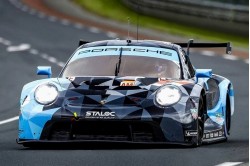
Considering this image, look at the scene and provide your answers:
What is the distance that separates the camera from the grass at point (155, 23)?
111 feet

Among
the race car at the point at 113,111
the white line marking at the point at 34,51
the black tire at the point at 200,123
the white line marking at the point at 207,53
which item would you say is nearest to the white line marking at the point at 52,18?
the white line marking at the point at 207,53

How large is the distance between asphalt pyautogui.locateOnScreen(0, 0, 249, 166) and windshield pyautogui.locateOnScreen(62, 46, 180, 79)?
0.99 meters

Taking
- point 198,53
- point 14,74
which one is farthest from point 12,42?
point 14,74

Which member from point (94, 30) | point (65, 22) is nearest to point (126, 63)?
point (94, 30)

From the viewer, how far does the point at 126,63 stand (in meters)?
11.3

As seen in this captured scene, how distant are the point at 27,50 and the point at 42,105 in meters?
19.5

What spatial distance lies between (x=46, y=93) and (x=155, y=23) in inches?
1066

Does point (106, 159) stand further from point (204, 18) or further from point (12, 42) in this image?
point (204, 18)

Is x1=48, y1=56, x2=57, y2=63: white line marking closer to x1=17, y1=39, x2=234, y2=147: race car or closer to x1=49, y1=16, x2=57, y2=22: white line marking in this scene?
x1=49, y1=16, x2=57, y2=22: white line marking

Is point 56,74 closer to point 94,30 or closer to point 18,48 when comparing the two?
point 18,48

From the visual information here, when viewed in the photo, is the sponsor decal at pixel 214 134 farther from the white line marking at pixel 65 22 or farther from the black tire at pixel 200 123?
the white line marking at pixel 65 22

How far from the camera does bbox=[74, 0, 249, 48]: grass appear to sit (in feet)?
111

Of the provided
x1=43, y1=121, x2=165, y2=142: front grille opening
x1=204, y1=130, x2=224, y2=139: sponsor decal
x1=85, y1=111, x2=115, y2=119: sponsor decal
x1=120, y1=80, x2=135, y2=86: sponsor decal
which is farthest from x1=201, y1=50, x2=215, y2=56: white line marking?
x1=85, y1=111, x2=115, y2=119: sponsor decal

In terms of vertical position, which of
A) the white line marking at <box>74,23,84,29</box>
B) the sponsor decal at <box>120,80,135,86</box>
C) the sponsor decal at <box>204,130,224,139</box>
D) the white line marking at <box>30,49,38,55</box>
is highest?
the white line marking at <box>74,23,84,29</box>
